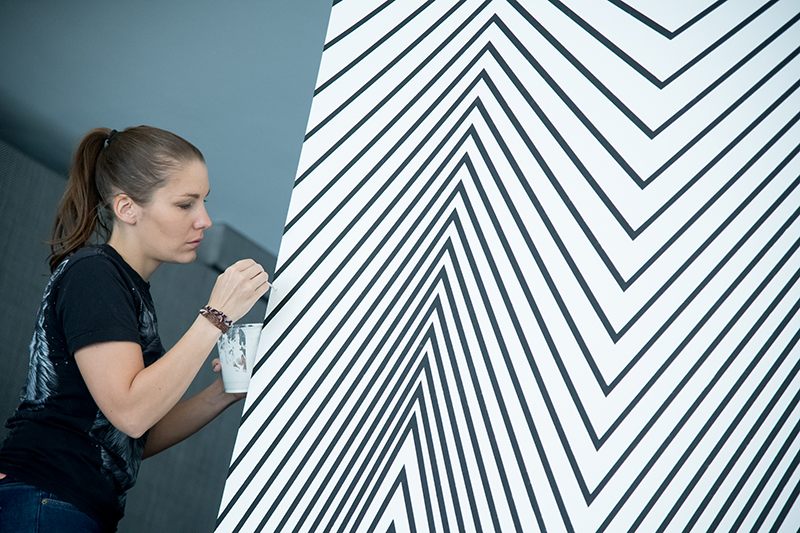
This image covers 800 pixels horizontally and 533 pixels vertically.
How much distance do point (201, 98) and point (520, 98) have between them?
6.81 feet

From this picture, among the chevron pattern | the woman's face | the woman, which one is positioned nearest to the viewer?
the chevron pattern

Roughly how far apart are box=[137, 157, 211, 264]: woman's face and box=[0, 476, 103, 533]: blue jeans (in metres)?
0.43

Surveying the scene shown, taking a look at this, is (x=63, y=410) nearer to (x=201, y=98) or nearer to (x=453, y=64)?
(x=453, y=64)

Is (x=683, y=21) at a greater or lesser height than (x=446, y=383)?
greater

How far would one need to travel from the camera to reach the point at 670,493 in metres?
0.77

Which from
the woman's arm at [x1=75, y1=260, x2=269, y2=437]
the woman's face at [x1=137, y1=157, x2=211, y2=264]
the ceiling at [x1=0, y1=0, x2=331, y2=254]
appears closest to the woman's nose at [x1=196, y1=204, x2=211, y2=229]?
the woman's face at [x1=137, y1=157, x2=211, y2=264]

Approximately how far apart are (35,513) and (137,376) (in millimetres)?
258

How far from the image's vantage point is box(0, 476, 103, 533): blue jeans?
87 cm

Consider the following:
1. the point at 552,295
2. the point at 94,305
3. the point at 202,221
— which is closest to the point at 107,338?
the point at 94,305

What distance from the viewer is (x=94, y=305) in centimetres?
91

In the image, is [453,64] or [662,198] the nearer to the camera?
[662,198]

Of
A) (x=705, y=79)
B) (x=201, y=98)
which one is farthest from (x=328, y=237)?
(x=201, y=98)

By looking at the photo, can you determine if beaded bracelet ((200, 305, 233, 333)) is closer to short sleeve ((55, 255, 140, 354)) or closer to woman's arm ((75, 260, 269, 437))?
woman's arm ((75, 260, 269, 437))

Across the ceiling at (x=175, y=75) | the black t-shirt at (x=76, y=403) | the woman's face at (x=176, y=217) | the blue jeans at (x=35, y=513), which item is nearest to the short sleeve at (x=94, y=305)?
the black t-shirt at (x=76, y=403)
